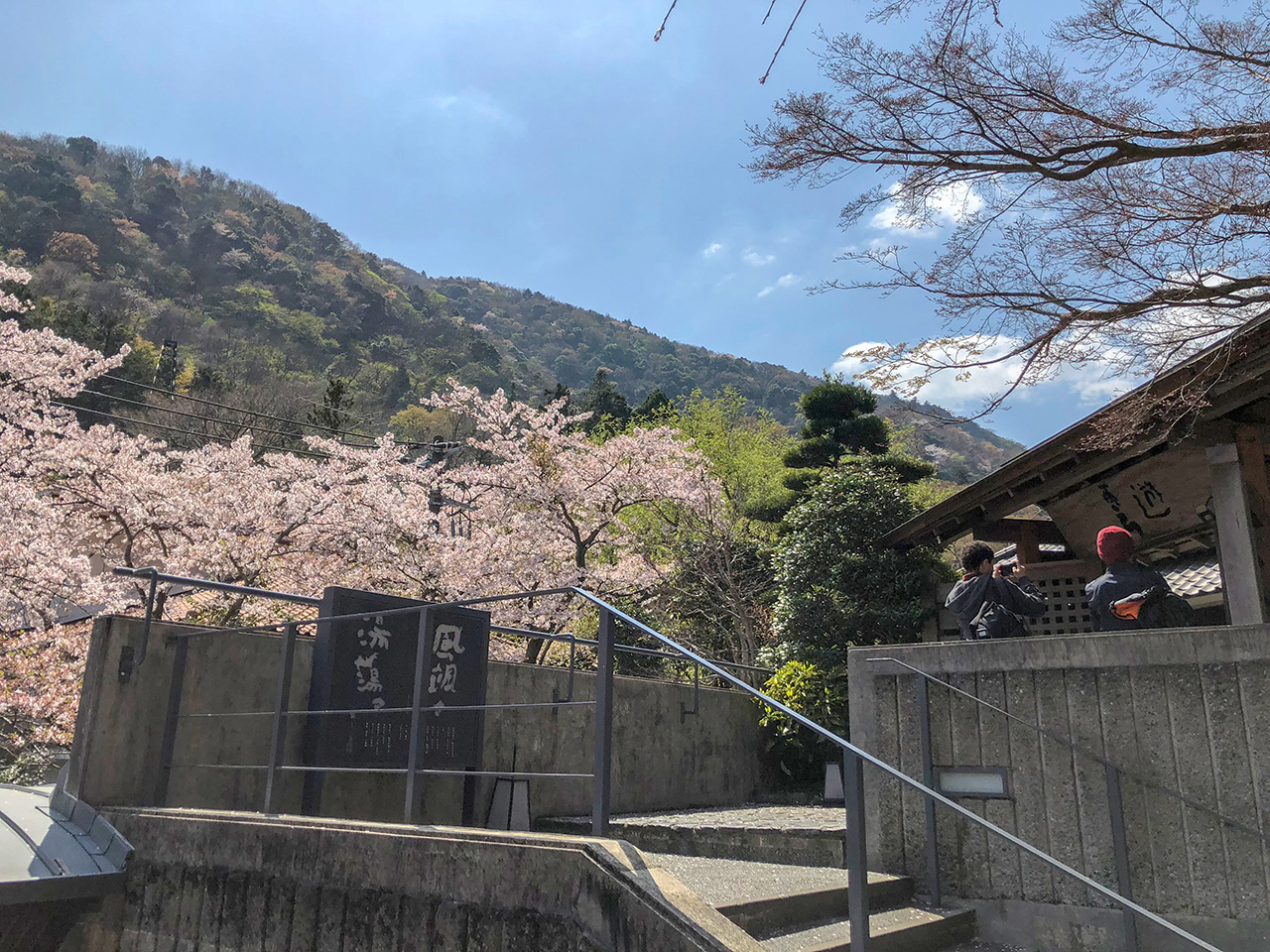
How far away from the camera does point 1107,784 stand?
4344 mm

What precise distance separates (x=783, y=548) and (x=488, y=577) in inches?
206

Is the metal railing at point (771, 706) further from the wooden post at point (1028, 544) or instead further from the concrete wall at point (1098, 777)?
the wooden post at point (1028, 544)

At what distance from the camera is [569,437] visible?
654 inches

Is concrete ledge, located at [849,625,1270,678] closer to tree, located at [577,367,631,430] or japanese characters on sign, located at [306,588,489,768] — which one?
japanese characters on sign, located at [306,588,489,768]

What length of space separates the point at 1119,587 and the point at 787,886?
2.83 metres

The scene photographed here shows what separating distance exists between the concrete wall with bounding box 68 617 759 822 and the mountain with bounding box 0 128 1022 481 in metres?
23.2

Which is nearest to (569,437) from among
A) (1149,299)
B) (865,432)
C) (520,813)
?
(865,432)

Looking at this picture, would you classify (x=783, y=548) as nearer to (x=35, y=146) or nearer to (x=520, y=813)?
(x=520, y=813)

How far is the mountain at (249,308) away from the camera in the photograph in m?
38.7

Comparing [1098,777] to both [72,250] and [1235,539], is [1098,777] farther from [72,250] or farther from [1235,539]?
[72,250]

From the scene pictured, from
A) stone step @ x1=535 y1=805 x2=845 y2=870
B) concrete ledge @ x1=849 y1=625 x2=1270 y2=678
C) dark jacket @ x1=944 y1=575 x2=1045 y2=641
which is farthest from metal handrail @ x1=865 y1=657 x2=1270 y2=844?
stone step @ x1=535 y1=805 x2=845 y2=870

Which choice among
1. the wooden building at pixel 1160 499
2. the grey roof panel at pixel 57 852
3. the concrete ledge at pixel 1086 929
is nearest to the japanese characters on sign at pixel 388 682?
the grey roof panel at pixel 57 852

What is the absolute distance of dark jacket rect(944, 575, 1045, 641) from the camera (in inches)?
229

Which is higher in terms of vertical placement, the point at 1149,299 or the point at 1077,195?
the point at 1077,195
